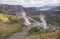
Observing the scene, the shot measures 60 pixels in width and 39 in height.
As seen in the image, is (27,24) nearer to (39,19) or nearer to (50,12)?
(39,19)

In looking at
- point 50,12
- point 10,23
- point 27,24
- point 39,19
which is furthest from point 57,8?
point 10,23

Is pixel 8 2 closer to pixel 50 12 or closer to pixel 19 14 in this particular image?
pixel 19 14

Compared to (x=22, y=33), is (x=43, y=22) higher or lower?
higher

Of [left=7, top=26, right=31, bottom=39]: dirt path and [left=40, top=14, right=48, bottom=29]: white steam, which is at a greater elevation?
[left=40, top=14, right=48, bottom=29]: white steam

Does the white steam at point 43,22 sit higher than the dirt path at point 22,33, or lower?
higher

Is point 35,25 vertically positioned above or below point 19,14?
below

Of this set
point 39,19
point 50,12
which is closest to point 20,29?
point 39,19

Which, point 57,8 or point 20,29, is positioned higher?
point 57,8

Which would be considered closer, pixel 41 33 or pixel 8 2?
pixel 41 33

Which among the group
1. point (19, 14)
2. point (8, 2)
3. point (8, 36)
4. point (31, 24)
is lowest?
point (8, 36)
